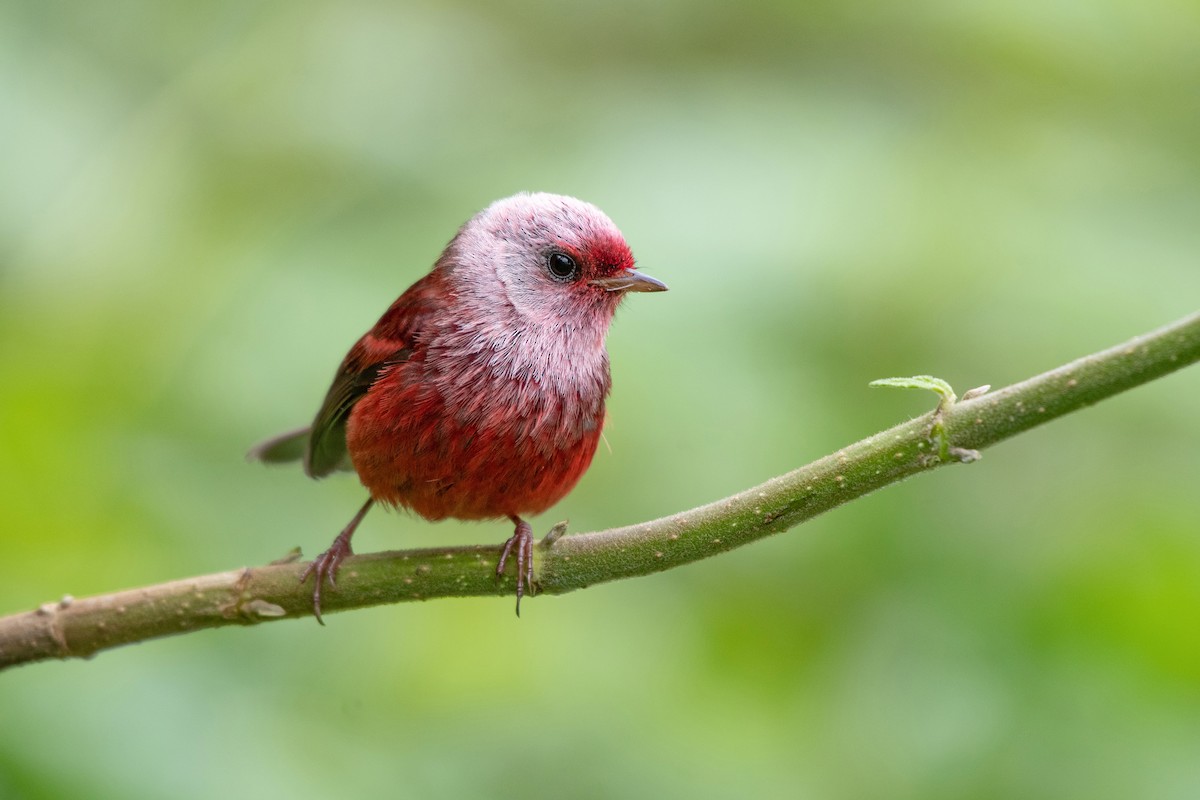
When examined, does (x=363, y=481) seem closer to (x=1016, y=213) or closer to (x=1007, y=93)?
(x=1016, y=213)

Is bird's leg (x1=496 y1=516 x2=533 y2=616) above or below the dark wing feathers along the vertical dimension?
below

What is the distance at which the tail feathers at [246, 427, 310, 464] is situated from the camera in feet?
14.4

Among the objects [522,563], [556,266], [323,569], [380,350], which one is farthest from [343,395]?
[522,563]

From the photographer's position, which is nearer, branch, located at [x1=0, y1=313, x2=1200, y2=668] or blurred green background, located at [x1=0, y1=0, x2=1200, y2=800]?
branch, located at [x1=0, y1=313, x2=1200, y2=668]

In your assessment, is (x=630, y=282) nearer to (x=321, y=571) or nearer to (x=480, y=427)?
(x=480, y=427)

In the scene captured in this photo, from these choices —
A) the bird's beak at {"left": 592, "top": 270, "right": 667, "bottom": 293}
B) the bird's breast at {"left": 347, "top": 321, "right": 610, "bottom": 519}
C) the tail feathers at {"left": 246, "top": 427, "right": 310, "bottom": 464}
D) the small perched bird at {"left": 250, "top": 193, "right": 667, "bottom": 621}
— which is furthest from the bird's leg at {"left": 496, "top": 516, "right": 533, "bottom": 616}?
the tail feathers at {"left": 246, "top": 427, "right": 310, "bottom": 464}

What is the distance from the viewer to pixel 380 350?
13.6 ft

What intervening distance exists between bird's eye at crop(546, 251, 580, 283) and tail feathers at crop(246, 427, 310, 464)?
101 centimetres

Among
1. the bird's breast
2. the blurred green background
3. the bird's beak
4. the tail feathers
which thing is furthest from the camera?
the tail feathers

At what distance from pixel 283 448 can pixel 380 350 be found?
2.49ft

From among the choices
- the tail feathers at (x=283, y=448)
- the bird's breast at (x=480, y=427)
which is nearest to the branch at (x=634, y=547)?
the bird's breast at (x=480, y=427)

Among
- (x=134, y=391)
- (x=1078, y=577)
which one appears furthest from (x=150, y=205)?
(x=1078, y=577)

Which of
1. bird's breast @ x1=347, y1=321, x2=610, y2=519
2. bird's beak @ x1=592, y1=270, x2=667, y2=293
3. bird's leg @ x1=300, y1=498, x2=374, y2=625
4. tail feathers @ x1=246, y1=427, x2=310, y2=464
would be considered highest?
bird's beak @ x1=592, y1=270, x2=667, y2=293

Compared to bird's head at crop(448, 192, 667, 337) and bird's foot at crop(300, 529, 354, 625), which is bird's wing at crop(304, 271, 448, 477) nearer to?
bird's head at crop(448, 192, 667, 337)
